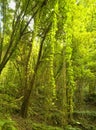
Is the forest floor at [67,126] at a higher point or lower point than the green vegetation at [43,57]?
lower

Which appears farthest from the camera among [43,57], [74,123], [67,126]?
[74,123]

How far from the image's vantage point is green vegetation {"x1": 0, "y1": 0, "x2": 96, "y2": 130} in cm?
1073

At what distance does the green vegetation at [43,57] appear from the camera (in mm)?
10727

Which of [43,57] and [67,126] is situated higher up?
[43,57]

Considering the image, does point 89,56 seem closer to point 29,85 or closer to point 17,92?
point 17,92

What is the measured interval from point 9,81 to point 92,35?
627 centimetres

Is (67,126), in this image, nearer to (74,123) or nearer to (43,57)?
(74,123)

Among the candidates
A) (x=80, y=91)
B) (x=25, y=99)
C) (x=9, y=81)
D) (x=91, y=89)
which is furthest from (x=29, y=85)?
(x=91, y=89)

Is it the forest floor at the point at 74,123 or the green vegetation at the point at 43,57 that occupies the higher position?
the green vegetation at the point at 43,57

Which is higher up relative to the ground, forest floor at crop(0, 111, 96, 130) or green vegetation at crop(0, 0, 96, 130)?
green vegetation at crop(0, 0, 96, 130)

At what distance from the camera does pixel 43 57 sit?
1352 centimetres

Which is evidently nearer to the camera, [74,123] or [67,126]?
[67,126]

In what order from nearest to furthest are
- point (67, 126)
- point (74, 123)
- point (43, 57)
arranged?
point (67, 126) < point (43, 57) < point (74, 123)

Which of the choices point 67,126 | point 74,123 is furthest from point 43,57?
point 74,123
